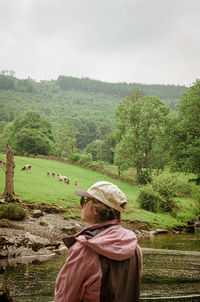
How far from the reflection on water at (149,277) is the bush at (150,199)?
1862 cm

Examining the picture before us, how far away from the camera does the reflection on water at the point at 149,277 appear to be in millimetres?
9680

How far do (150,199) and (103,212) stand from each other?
3336 cm

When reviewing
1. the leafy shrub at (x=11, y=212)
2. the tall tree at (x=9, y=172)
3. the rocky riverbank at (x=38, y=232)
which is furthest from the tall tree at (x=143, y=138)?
the leafy shrub at (x=11, y=212)

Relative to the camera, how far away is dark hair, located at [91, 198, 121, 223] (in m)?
3.39

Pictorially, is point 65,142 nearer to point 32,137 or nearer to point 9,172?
point 32,137

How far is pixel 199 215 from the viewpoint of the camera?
3541 centimetres

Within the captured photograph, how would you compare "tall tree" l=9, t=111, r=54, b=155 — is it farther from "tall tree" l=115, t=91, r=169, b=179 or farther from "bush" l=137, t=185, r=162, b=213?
"bush" l=137, t=185, r=162, b=213

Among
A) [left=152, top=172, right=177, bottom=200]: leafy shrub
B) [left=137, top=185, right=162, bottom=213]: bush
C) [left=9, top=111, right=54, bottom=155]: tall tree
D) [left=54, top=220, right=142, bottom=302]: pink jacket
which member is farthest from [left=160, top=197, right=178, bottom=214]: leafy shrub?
[left=9, top=111, right=54, bottom=155]: tall tree

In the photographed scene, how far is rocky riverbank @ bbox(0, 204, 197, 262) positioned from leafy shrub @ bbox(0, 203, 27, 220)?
0.45m

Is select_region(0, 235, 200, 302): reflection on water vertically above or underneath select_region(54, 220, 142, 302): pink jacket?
underneath

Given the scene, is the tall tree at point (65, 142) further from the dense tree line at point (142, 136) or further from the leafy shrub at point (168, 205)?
the leafy shrub at point (168, 205)

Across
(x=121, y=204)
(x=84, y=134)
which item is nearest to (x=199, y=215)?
(x=121, y=204)

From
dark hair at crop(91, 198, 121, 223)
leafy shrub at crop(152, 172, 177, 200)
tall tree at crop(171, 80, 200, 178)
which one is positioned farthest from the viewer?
leafy shrub at crop(152, 172, 177, 200)

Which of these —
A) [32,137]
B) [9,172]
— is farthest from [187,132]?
[32,137]
